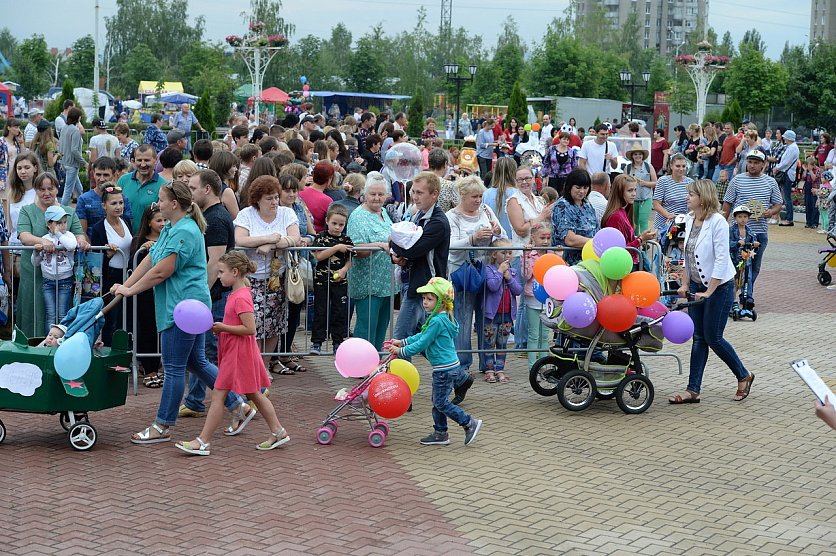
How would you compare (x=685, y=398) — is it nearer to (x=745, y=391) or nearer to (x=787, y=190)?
(x=745, y=391)

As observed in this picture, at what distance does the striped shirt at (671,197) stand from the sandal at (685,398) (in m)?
5.75

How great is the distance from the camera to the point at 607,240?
9203 millimetres

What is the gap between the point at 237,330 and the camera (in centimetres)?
764

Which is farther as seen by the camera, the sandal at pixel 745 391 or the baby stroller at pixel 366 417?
the sandal at pixel 745 391

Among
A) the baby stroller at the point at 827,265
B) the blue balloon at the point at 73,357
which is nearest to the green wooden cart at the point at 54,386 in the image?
the blue balloon at the point at 73,357

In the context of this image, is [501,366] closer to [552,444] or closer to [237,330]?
[552,444]

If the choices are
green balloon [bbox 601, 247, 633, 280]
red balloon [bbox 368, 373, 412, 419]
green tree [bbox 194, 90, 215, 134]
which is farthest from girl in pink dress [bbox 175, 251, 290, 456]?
green tree [bbox 194, 90, 215, 134]

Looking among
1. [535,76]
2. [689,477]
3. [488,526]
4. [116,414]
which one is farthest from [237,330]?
[535,76]

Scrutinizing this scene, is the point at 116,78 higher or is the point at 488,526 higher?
the point at 116,78

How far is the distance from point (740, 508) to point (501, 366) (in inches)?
148

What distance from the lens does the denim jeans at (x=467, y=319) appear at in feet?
32.6

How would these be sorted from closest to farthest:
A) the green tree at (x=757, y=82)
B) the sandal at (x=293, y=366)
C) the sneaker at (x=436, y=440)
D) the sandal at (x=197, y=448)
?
the sandal at (x=197, y=448) → the sneaker at (x=436, y=440) → the sandal at (x=293, y=366) → the green tree at (x=757, y=82)

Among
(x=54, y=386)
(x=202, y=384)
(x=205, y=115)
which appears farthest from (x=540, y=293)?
(x=205, y=115)

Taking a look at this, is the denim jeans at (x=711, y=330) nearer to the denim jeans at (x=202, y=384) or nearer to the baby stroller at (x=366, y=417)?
the baby stroller at (x=366, y=417)
